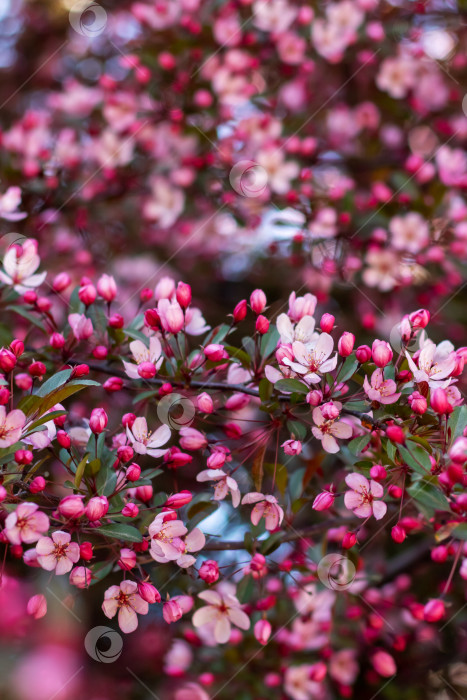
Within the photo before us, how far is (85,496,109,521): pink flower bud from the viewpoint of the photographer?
92 centimetres

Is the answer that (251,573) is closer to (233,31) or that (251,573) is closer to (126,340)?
(126,340)

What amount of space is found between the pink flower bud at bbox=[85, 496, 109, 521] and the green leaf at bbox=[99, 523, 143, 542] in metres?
0.04

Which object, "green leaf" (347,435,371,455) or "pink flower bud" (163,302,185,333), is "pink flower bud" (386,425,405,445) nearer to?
"green leaf" (347,435,371,455)

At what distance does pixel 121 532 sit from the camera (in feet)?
3.16

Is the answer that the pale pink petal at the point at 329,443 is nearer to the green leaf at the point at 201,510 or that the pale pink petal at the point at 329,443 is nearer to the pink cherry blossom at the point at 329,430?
the pink cherry blossom at the point at 329,430

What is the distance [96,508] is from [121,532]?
67 mm

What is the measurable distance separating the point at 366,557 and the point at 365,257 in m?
0.93

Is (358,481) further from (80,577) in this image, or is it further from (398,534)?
(80,577)

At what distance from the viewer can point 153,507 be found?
1.07 metres

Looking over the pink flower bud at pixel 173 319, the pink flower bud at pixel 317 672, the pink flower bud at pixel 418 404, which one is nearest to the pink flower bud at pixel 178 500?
the pink flower bud at pixel 173 319

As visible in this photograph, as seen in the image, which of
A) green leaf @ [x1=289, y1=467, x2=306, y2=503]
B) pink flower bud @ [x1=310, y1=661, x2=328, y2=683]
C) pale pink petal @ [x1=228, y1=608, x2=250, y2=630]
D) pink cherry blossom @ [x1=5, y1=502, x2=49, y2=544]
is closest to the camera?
pink cherry blossom @ [x1=5, y1=502, x2=49, y2=544]

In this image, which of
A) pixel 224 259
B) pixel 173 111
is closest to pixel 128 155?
pixel 173 111

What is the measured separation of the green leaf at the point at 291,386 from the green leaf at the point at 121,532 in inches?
12.0

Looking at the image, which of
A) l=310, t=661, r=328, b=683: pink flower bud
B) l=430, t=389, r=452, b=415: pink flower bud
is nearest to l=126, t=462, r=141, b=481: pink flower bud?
l=430, t=389, r=452, b=415: pink flower bud
